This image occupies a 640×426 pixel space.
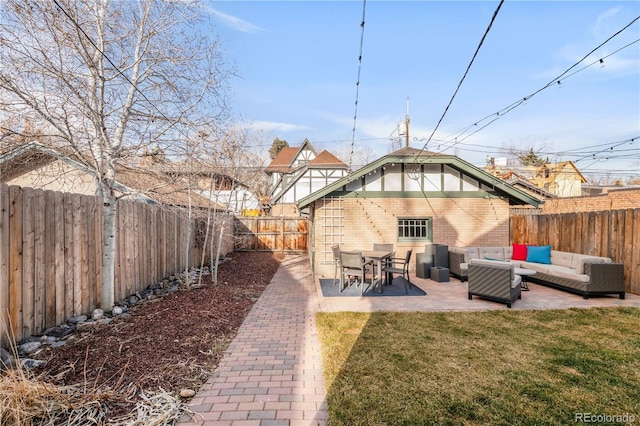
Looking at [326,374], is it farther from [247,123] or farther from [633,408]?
[247,123]

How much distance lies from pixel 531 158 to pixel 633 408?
3488 centimetres

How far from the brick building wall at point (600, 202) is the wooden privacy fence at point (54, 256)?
21.6 meters

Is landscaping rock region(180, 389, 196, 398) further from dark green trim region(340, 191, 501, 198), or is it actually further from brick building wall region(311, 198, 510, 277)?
dark green trim region(340, 191, 501, 198)

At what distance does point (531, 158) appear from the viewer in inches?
1228

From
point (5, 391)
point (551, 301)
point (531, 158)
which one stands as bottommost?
point (551, 301)

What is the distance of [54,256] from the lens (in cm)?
447

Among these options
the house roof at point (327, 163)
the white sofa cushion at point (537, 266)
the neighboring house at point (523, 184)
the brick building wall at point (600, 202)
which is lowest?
the white sofa cushion at point (537, 266)

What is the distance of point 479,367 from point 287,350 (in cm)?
261

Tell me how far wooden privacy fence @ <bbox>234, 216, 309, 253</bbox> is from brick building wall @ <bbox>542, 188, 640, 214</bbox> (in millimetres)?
15080

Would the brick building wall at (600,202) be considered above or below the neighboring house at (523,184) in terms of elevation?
below

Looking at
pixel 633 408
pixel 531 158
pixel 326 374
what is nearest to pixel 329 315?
pixel 326 374

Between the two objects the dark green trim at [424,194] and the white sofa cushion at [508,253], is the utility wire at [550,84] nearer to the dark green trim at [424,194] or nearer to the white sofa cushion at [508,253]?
the dark green trim at [424,194]

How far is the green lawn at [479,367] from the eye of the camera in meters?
2.96

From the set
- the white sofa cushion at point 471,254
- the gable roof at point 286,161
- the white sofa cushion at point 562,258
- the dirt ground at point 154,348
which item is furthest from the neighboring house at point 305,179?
the white sofa cushion at point 562,258
